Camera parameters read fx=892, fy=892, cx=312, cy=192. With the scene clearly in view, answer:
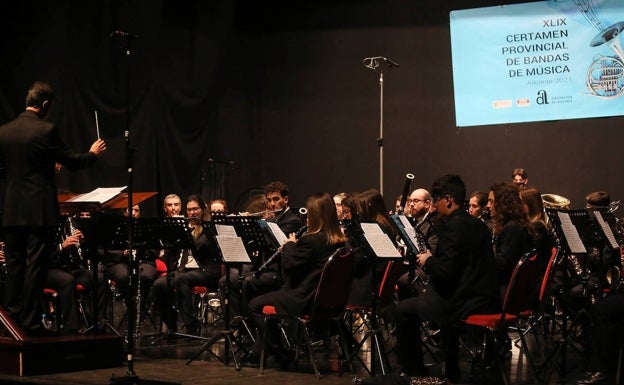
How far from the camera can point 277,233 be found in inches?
272

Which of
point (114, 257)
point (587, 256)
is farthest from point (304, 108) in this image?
point (587, 256)

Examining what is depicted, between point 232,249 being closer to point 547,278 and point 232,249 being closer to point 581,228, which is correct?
point 547,278

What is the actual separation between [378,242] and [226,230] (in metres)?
1.39

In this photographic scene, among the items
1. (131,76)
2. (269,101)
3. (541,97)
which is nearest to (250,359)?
(131,76)

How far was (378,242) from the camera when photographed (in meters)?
5.94

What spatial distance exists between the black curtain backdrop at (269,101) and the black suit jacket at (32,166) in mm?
5060

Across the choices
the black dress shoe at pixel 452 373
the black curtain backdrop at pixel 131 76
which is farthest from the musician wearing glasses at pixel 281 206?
the black curtain backdrop at pixel 131 76

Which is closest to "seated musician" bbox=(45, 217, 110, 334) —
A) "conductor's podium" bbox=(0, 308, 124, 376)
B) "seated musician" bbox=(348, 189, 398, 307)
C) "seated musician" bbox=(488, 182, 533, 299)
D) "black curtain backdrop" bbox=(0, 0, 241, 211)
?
"conductor's podium" bbox=(0, 308, 124, 376)

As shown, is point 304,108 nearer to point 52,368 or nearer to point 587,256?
point 587,256

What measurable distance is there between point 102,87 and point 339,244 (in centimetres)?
610

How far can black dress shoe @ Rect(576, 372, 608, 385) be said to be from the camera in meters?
5.91

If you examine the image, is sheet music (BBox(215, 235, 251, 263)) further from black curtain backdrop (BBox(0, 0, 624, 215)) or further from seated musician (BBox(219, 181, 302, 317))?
black curtain backdrop (BBox(0, 0, 624, 215))

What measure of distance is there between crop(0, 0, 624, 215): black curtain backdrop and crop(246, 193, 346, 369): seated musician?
18.1ft

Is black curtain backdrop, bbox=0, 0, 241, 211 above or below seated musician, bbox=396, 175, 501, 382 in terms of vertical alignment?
above
